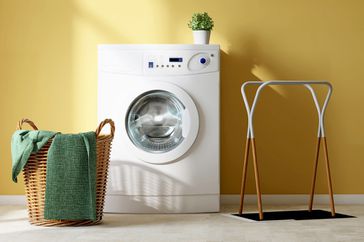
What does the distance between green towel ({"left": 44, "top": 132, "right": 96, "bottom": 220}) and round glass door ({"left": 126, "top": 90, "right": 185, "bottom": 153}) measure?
637mm

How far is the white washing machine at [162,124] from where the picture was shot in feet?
13.5

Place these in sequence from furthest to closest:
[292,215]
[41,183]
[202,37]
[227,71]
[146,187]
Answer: [227,71], [202,37], [146,187], [292,215], [41,183]

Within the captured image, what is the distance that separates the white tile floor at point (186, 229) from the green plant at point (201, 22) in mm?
1145

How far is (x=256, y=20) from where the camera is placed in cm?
466

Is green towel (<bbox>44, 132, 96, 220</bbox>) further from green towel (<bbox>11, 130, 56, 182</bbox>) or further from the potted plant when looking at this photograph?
the potted plant

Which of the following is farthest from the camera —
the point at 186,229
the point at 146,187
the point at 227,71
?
the point at 227,71

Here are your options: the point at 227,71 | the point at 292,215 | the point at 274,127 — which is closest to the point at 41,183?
the point at 292,215

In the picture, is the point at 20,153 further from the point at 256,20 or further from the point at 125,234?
the point at 256,20

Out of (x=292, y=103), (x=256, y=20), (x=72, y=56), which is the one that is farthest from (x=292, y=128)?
(x=72, y=56)

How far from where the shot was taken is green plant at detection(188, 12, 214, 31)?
171 inches

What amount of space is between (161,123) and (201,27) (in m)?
0.67

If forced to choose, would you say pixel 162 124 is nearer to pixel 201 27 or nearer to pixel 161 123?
pixel 161 123

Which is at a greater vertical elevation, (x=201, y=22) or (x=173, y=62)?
(x=201, y=22)

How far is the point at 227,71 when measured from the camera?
4.64 m
